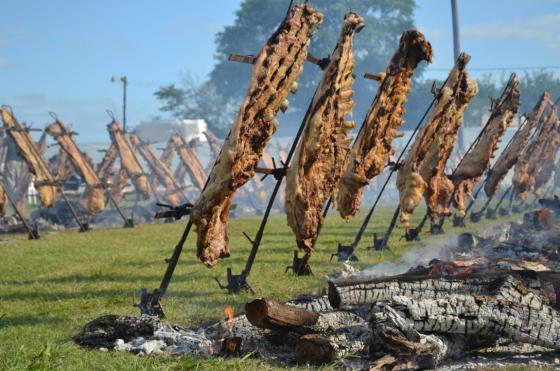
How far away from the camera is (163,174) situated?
41156 millimetres

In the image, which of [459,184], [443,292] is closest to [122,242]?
[459,184]

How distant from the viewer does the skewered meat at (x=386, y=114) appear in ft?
Result: 40.2

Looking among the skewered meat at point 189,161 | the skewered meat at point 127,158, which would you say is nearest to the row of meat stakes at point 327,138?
the skewered meat at point 127,158

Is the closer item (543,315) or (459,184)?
(543,315)

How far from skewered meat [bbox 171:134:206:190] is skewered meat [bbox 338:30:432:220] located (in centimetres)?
3107

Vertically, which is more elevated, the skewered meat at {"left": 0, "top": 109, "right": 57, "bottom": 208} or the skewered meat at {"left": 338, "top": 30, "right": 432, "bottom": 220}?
the skewered meat at {"left": 338, "top": 30, "right": 432, "bottom": 220}

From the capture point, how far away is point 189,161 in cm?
4384

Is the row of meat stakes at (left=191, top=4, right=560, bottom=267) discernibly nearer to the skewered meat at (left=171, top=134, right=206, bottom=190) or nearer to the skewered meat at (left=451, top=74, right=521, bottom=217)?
the skewered meat at (left=451, top=74, right=521, bottom=217)

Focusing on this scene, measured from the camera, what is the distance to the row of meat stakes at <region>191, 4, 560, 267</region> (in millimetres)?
9062

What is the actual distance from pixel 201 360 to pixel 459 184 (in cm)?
1067

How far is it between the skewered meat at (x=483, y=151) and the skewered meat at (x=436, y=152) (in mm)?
1822

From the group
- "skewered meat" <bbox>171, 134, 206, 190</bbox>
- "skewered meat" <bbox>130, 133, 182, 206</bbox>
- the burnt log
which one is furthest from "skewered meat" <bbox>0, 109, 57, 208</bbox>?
"skewered meat" <bbox>171, 134, 206, 190</bbox>

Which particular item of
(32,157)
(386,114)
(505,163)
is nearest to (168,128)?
(32,157)

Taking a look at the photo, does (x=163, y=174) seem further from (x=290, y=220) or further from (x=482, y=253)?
(x=290, y=220)
